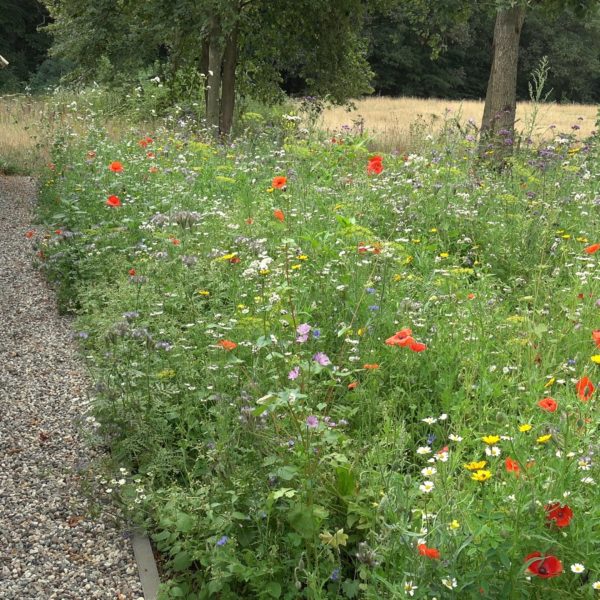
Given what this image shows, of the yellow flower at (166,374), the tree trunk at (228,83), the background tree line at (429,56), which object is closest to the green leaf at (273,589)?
the yellow flower at (166,374)

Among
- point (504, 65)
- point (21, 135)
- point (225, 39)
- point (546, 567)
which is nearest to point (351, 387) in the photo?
point (546, 567)

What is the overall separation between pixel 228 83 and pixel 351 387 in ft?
43.3

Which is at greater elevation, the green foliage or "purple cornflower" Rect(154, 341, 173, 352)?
the green foliage

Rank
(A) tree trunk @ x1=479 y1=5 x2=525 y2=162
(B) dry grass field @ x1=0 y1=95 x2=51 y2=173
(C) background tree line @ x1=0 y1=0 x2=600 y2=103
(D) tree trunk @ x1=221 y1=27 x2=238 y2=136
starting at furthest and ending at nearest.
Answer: (C) background tree line @ x1=0 y1=0 x2=600 y2=103 < (D) tree trunk @ x1=221 y1=27 x2=238 y2=136 < (B) dry grass field @ x1=0 y1=95 x2=51 y2=173 < (A) tree trunk @ x1=479 y1=5 x2=525 y2=162

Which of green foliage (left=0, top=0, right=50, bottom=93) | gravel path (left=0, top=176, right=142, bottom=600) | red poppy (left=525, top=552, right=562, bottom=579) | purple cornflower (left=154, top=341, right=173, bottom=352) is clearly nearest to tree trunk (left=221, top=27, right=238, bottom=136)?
gravel path (left=0, top=176, right=142, bottom=600)

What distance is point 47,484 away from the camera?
351cm

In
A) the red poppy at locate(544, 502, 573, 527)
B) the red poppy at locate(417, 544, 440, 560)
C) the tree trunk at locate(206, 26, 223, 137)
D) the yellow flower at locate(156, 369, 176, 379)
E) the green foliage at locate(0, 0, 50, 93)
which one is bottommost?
the yellow flower at locate(156, 369, 176, 379)

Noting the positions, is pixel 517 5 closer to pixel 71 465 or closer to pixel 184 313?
pixel 184 313

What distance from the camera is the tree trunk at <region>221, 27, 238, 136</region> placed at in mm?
15164

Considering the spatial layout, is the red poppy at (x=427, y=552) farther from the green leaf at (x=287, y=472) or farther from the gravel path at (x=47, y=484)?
the gravel path at (x=47, y=484)

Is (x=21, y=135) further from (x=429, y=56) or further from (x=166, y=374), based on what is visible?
(x=429, y=56)

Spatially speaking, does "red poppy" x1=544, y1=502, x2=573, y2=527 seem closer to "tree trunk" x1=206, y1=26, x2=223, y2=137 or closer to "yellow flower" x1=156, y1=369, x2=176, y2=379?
"yellow flower" x1=156, y1=369, x2=176, y2=379

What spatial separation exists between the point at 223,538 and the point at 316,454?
44 centimetres

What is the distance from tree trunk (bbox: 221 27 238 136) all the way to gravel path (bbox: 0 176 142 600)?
10490 millimetres
